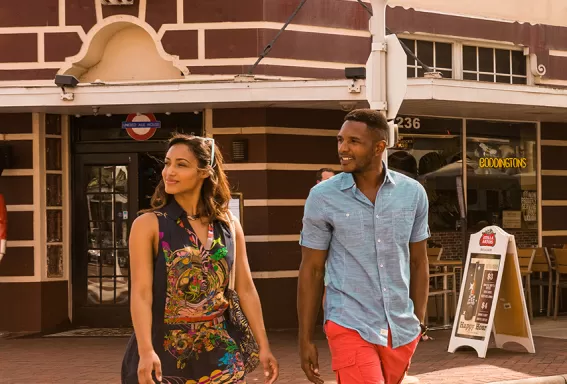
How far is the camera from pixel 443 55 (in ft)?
49.6

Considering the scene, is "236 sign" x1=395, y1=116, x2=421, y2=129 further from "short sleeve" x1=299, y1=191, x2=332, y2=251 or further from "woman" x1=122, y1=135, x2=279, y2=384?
"woman" x1=122, y1=135, x2=279, y2=384

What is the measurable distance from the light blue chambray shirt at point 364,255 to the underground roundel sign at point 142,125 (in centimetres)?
919

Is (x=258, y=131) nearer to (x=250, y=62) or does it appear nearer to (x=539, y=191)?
(x=250, y=62)

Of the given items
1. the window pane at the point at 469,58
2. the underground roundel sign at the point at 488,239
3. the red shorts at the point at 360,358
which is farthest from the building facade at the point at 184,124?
the red shorts at the point at 360,358

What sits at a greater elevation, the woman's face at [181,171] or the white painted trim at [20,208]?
the woman's face at [181,171]

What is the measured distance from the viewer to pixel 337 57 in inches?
550

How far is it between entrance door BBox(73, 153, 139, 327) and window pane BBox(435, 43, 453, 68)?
462 centimetres

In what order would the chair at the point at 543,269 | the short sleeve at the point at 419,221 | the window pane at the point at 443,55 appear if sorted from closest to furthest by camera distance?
the short sleeve at the point at 419,221 < the window pane at the point at 443,55 < the chair at the point at 543,269

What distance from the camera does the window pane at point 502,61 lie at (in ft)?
51.2

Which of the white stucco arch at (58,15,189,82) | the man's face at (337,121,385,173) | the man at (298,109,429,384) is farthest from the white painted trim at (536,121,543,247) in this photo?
the man's face at (337,121,385,173)

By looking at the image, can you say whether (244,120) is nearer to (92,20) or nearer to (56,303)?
(92,20)

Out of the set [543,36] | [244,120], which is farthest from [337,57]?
[543,36]

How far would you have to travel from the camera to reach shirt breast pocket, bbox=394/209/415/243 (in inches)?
200

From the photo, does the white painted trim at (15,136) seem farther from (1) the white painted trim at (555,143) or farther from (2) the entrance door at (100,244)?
(1) the white painted trim at (555,143)
